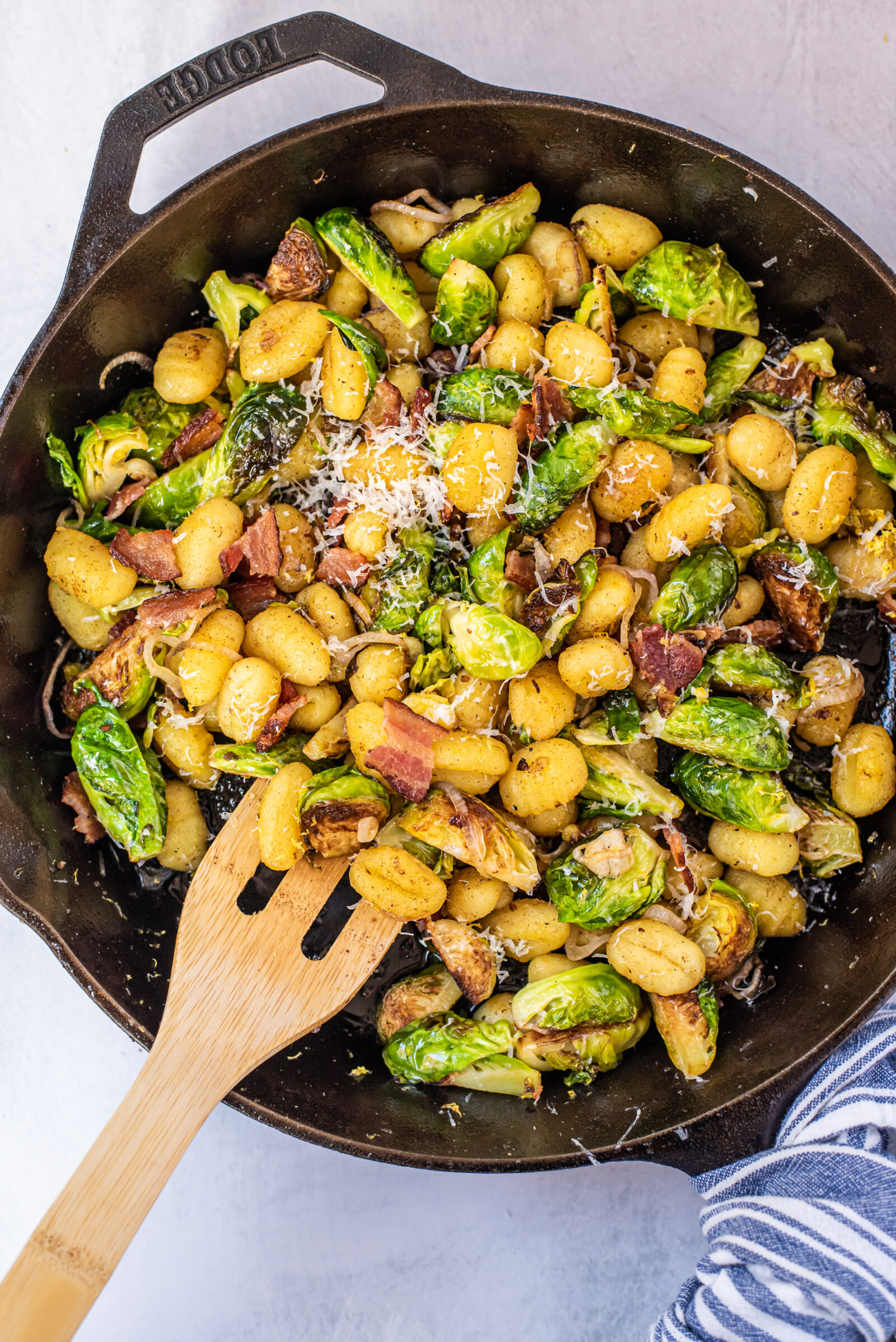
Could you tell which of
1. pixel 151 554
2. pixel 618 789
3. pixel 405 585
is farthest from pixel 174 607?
pixel 618 789

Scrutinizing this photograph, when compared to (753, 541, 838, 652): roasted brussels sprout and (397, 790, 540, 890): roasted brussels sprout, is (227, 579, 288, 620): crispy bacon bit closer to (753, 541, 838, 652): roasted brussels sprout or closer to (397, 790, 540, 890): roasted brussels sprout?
(397, 790, 540, 890): roasted brussels sprout

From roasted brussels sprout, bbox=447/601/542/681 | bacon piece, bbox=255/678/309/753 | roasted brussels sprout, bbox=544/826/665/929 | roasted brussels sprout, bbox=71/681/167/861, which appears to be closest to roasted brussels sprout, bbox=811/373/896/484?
roasted brussels sprout, bbox=447/601/542/681

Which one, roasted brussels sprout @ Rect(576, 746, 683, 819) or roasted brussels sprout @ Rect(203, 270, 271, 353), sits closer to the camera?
roasted brussels sprout @ Rect(576, 746, 683, 819)

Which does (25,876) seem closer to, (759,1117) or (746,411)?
(759,1117)

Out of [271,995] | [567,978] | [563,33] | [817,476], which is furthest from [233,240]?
[567,978]

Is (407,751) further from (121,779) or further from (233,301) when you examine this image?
(233,301)

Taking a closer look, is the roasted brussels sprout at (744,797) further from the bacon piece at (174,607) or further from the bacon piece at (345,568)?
the bacon piece at (174,607)
